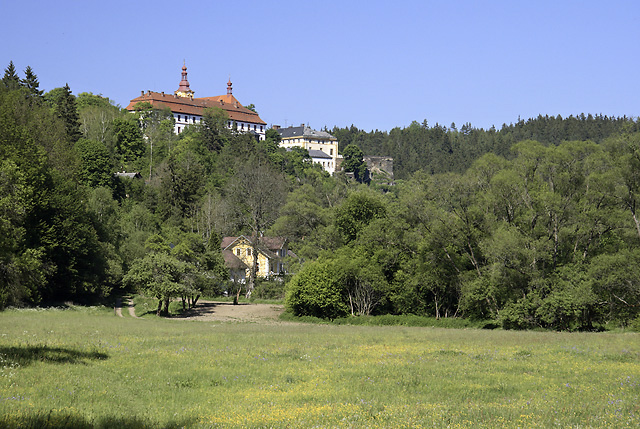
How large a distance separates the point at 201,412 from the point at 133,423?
1.67m

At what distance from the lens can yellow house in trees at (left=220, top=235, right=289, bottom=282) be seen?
8388 centimetres

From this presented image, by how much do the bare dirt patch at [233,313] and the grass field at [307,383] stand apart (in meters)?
24.0

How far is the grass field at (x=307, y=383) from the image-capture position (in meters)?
12.5

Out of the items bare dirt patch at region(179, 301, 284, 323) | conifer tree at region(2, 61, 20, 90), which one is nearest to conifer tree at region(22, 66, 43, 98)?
conifer tree at region(2, 61, 20, 90)

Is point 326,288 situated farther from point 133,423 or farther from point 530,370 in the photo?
point 133,423

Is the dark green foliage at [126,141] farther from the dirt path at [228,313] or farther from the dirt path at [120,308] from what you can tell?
the dirt path at [228,313]

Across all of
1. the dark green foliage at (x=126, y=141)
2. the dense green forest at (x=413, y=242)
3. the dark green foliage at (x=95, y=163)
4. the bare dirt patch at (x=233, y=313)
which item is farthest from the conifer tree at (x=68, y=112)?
the bare dirt patch at (x=233, y=313)

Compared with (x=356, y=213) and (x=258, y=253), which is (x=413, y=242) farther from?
(x=258, y=253)

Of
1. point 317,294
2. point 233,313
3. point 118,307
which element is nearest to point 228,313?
point 233,313

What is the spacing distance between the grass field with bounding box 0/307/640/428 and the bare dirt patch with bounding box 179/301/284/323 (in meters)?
24.0

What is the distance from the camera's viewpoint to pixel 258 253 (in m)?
88.8

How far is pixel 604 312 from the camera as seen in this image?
141ft

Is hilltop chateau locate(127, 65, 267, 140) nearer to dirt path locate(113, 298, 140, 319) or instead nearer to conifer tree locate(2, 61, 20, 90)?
conifer tree locate(2, 61, 20, 90)

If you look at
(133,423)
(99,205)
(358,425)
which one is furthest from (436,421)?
(99,205)
